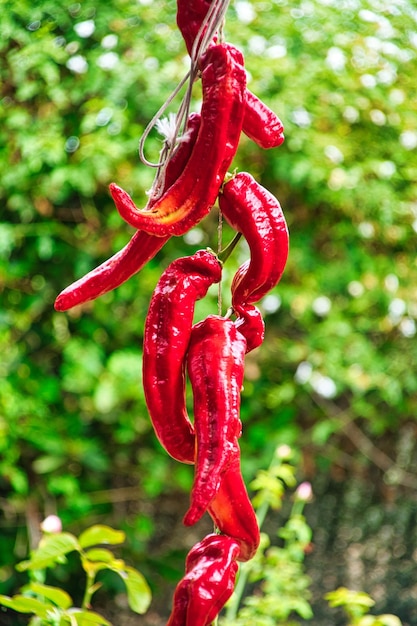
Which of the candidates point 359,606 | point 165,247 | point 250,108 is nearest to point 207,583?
point 250,108

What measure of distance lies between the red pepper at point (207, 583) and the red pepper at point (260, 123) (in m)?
0.33

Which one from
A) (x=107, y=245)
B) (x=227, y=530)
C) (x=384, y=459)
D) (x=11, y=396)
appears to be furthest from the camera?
(x=384, y=459)

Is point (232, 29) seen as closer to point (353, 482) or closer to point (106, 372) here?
point (106, 372)

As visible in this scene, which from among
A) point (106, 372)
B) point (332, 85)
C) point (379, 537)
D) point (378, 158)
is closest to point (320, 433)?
point (379, 537)

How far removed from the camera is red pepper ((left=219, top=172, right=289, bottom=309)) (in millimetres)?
619

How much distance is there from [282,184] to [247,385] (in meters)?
0.51

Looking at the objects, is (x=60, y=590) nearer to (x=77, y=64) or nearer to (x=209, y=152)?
(x=209, y=152)

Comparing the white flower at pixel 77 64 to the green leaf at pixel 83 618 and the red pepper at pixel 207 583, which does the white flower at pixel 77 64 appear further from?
the red pepper at pixel 207 583

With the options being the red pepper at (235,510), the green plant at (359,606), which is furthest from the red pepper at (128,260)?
the green plant at (359,606)

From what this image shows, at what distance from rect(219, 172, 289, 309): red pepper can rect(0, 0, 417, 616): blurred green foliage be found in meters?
1.10

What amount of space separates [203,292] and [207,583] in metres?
0.23

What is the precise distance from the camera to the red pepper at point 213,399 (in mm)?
542

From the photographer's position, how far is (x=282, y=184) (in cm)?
193

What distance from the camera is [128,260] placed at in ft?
2.11
